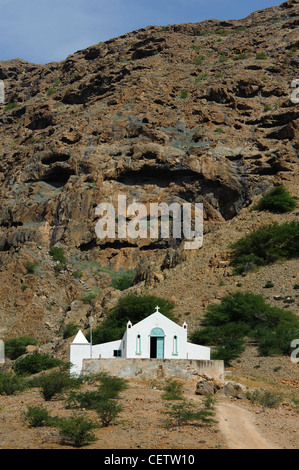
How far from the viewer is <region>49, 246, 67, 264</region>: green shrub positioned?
6081cm

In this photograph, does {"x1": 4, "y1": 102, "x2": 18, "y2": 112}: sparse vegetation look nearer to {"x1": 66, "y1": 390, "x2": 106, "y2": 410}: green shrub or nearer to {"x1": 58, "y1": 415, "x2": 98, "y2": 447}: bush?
{"x1": 66, "y1": 390, "x2": 106, "y2": 410}: green shrub

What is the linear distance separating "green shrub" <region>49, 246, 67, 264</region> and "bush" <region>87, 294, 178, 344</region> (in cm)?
1693

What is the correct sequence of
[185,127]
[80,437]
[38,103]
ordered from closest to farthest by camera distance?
[80,437], [185,127], [38,103]

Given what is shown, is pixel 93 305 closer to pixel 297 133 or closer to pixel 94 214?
pixel 94 214

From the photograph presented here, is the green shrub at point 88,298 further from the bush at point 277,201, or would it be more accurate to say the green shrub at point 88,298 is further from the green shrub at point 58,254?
the bush at point 277,201

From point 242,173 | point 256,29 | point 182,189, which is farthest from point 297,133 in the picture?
point 256,29

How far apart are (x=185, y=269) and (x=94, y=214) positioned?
16720 millimetres

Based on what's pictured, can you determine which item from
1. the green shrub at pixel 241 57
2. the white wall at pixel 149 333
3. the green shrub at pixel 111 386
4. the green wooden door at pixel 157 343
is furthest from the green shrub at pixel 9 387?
the green shrub at pixel 241 57

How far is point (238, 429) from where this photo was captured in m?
19.3

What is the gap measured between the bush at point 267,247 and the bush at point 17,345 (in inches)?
684

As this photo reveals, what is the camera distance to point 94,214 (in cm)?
6456

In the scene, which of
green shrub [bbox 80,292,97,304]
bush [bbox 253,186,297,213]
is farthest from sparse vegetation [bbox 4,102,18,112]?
bush [bbox 253,186,297,213]

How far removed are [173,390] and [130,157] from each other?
44639 mm

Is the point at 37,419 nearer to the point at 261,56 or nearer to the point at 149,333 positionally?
the point at 149,333
